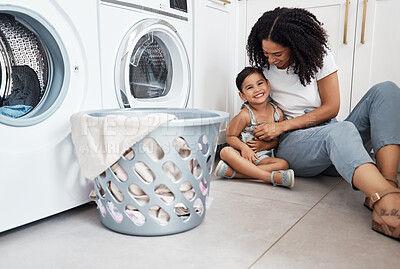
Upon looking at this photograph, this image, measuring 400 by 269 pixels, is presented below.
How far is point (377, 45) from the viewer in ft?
5.62

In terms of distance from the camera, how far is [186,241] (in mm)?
1009

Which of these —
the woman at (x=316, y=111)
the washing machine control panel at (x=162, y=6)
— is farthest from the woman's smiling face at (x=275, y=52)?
the washing machine control panel at (x=162, y=6)

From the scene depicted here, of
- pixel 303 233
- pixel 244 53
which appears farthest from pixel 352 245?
pixel 244 53

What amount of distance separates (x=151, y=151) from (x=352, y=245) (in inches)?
23.0

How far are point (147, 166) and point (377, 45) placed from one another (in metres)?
1.30

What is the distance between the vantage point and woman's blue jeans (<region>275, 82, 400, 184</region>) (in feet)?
3.82

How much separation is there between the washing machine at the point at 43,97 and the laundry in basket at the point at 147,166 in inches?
4.3

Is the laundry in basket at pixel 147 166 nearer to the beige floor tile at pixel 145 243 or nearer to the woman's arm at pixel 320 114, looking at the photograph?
the beige floor tile at pixel 145 243

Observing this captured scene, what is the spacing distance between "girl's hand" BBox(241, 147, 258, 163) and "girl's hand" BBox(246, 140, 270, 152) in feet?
0.12

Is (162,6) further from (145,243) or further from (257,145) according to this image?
(145,243)

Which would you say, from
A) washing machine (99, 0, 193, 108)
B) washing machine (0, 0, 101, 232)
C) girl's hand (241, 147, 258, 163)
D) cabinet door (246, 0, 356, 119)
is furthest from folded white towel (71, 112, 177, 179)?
cabinet door (246, 0, 356, 119)

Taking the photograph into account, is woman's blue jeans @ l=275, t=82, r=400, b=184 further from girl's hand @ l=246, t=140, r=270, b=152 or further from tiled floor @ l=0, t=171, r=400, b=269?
tiled floor @ l=0, t=171, r=400, b=269

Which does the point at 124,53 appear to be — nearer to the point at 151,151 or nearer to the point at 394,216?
the point at 151,151

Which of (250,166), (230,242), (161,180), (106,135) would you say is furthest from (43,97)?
(250,166)
